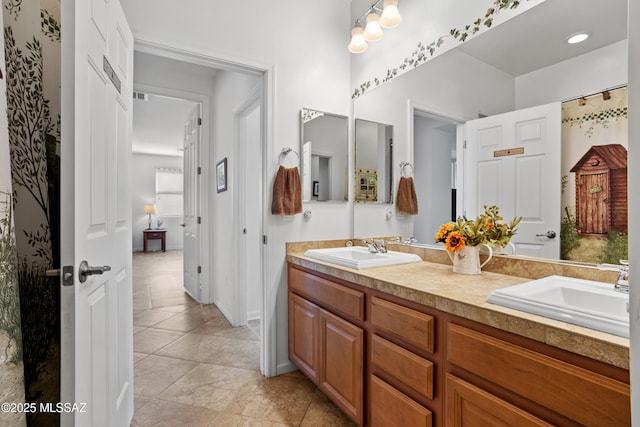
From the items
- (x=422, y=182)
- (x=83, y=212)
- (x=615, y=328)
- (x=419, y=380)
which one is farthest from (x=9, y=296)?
(x=422, y=182)

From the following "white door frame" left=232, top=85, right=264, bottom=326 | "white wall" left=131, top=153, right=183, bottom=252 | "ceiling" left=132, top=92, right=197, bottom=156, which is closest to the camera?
"white door frame" left=232, top=85, right=264, bottom=326

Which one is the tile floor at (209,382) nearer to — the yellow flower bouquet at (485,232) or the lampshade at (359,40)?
the yellow flower bouquet at (485,232)

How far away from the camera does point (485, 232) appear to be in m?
1.51

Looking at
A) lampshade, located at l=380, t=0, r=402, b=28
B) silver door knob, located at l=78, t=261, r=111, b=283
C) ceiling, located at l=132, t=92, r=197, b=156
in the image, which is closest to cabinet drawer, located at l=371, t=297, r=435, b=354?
silver door knob, located at l=78, t=261, r=111, b=283

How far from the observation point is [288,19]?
7.30 feet

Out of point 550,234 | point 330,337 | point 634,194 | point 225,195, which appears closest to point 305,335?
point 330,337

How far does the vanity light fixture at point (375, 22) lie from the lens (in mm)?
1941

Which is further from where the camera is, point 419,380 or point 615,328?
point 419,380

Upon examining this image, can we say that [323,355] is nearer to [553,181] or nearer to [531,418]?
[531,418]

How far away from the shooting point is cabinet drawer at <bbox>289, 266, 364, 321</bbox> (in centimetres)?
153

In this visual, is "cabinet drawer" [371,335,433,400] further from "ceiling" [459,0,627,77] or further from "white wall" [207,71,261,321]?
"white wall" [207,71,261,321]

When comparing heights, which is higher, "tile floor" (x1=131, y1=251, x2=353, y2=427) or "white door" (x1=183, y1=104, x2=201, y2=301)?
"white door" (x1=183, y1=104, x2=201, y2=301)

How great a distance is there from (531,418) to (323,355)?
1124 millimetres

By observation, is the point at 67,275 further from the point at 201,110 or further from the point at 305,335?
the point at 201,110
